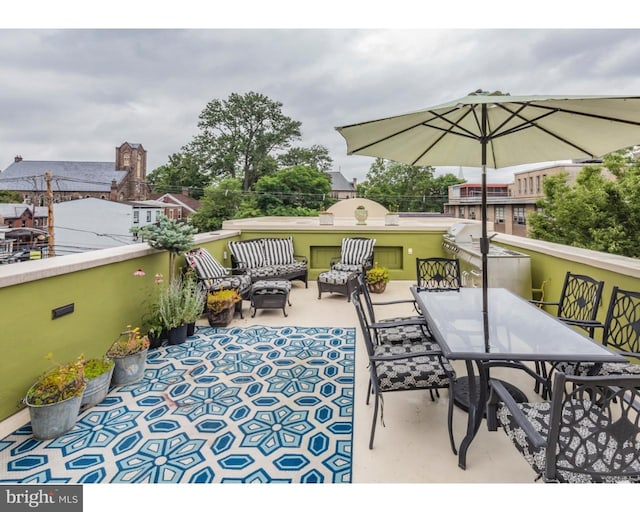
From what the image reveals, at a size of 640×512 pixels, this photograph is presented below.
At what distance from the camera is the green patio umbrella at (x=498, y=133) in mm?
2043

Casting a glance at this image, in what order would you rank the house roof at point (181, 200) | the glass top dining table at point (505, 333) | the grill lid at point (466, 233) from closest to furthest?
the glass top dining table at point (505, 333), the grill lid at point (466, 233), the house roof at point (181, 200)

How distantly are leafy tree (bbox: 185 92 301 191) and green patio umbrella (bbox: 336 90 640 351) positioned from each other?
26.7 metres

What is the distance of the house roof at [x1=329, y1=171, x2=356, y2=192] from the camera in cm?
4566

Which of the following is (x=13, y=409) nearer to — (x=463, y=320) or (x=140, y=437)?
(x=140, y=437)

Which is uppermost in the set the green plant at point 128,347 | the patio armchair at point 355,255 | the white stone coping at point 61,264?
the white stone coping at point 61,264

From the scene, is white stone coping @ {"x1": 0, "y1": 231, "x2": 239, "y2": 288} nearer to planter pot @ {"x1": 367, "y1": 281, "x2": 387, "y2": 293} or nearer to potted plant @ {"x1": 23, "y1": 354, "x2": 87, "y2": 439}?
potted plant @ {"x1": 23, "y1": 354, "x2": 87, "y2": 439}

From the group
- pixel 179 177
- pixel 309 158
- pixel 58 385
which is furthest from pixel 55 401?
pixel 179 177

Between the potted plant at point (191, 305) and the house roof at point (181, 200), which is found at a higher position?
the house roof at point (181, 200)

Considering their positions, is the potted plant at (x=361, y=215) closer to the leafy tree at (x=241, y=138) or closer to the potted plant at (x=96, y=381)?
the potted plant at (x=96, y=381)

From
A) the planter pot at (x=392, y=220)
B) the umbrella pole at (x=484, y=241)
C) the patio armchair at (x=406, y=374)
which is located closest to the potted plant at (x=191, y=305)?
the patio armchair at (x=406, y=374)

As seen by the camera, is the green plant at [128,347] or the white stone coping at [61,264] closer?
the white stone coping at [61,264]

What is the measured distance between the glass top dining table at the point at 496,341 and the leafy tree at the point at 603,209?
9.56 metres

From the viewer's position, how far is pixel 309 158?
1217 inches
